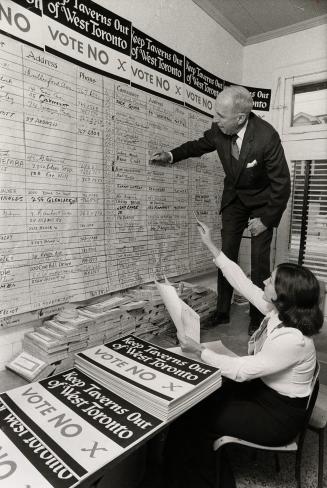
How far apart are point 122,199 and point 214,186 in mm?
1197

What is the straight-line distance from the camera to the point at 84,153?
6.55 ft

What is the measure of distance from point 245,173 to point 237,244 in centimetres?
58

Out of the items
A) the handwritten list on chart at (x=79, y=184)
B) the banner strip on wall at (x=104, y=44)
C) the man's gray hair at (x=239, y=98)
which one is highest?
the banner strip on wall at (x=104, y=44)

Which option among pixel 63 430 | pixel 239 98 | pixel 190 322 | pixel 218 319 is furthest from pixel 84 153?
pixel 218 319

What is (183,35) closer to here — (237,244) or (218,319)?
(237,244)

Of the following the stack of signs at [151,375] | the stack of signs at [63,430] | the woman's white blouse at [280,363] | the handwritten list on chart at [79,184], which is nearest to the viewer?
the stack of signs at [63,430]

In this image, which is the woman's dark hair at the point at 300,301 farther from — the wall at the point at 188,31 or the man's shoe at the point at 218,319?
the wall at the point at 188,31

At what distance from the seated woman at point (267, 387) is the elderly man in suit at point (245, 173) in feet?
3.53

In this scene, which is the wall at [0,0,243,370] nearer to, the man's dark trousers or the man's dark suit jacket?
the man's dark trousers

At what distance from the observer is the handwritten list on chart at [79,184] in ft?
5.54

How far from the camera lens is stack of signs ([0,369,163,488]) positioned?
2.71ft

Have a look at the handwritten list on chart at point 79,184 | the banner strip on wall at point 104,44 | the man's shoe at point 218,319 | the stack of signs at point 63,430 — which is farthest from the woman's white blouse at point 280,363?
the banner strip on wall at point 104,44

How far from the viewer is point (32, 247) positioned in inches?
70.2

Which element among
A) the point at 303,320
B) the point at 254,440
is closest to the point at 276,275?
the point at 303,320
